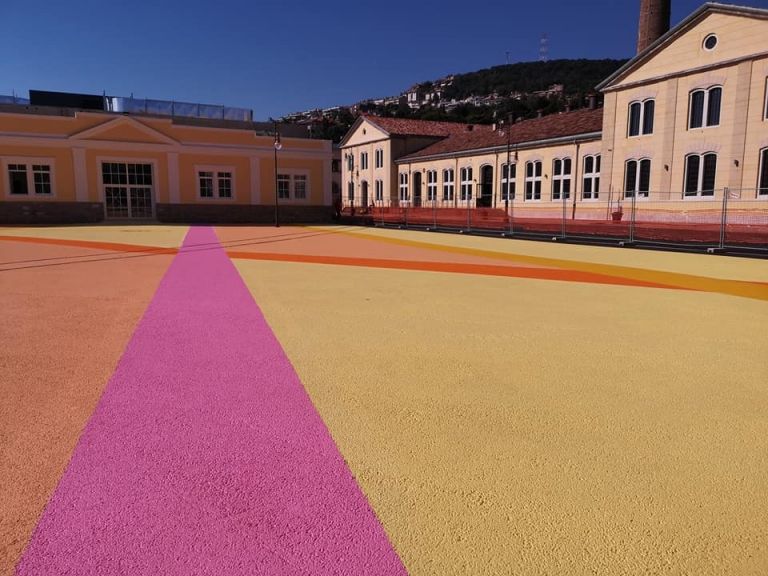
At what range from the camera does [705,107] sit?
31297 mm

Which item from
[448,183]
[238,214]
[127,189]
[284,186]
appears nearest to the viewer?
[127,189]

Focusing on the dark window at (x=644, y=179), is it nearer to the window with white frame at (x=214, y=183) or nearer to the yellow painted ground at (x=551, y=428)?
the window with white frame at (x=214, y=183)

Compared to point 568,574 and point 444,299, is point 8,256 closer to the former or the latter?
point 444,299

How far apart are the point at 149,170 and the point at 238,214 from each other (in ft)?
21.1

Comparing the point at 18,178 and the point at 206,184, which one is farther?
the point at 206,184

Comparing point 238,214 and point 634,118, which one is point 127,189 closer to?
point 238,214

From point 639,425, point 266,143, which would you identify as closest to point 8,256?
point 639,425

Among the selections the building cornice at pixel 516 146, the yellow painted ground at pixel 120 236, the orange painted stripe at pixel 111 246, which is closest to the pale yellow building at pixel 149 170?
the yellow painted ground at pixel 120 236

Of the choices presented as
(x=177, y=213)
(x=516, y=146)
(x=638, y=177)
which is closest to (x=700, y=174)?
(x=638, y=177)

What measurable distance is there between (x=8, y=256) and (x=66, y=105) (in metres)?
Result: 35.2

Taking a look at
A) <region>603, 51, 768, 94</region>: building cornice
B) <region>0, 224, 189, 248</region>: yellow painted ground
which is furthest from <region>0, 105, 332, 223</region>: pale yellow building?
<region>603, 51, 768, 94</region>: building cornice

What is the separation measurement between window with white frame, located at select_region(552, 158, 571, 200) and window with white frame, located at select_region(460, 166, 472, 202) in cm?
983

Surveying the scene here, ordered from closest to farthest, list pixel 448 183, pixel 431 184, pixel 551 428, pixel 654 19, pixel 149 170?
1. pixel 551 428
2. pixel 149 170
3. pixel 654 19
4. pixel 448 183
5. pixel 431 184

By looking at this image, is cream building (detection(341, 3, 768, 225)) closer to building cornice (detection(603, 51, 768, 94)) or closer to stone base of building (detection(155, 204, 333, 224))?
building cornice (detection(603, 51, 768, 94))
